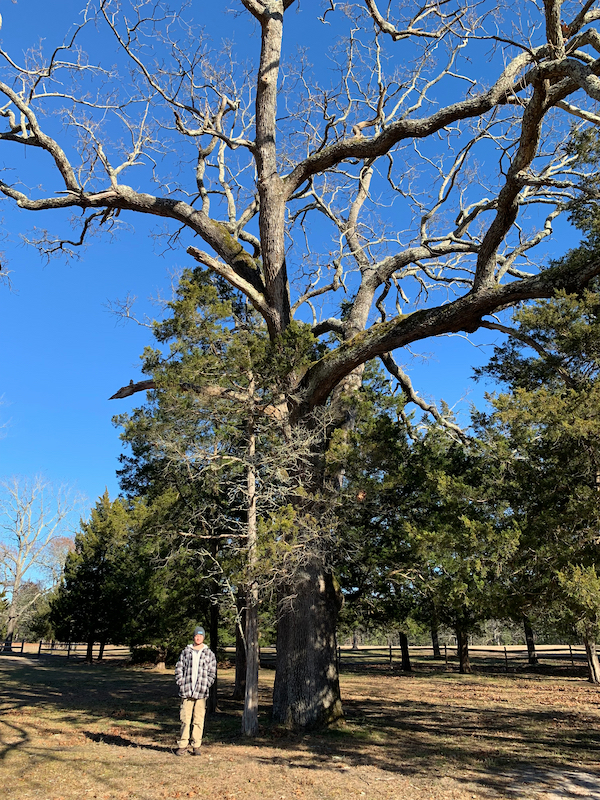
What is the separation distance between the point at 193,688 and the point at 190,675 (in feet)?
0.46

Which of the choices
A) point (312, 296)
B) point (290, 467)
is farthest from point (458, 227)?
point (290, 467)

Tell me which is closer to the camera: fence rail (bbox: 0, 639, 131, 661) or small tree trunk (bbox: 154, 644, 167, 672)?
small tree trunk (bbox: 154, 644, 167, 672)

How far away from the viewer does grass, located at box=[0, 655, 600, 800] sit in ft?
16.1

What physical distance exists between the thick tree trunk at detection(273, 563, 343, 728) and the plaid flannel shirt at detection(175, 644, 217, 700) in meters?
2.10

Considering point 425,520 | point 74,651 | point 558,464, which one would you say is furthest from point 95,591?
point 558,464

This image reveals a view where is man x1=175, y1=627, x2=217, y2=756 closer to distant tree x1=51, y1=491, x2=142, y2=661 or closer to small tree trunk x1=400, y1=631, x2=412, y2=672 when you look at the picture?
distant tree x1=51, y1=491, x2=142, y2=661

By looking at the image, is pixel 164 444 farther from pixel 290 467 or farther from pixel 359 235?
pixel 359 235

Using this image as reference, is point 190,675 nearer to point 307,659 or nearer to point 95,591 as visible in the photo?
point 307,659

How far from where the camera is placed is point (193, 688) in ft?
20.1

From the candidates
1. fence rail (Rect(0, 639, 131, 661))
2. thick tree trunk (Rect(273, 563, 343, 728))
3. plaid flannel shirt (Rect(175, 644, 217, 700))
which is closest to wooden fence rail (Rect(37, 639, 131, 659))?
fence rail (Rect(0, 639, 131, 661))

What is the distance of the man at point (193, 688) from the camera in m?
6.15

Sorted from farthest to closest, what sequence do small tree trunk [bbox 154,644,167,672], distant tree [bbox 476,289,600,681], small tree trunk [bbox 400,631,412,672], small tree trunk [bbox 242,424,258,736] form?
small tree trunk [bbox 400,631,412,672], small tree trunk [bbox 154,644,167,672], small tree trunk [bbox 242,424,258,736], distant tree [bbox 476,289,600,681]

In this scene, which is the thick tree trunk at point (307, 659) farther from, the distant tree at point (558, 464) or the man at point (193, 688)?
the distant tree at point (558, 464)

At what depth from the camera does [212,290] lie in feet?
27.5
